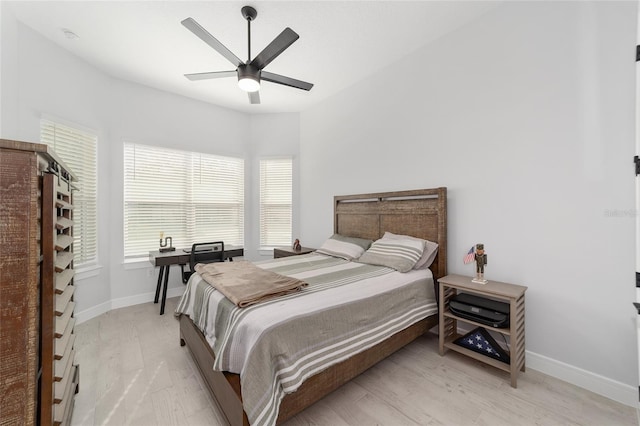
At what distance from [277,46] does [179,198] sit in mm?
2974

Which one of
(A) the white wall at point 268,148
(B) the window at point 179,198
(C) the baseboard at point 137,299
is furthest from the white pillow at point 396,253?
(C) the baseboard at point 137,299

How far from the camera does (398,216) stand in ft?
9.95

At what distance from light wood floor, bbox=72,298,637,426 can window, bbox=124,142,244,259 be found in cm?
179

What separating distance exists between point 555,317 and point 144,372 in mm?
3262

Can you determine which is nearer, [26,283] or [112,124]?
[26,283]

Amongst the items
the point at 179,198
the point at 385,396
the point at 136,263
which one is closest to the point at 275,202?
the point at 179,198

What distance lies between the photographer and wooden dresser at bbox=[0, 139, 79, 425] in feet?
2.84

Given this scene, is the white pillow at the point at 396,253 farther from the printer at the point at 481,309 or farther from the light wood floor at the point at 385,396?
the light wood floor at the point at 385,396

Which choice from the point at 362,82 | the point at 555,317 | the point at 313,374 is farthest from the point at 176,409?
the point at 362,82

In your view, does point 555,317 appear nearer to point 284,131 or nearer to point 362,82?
point 362,82

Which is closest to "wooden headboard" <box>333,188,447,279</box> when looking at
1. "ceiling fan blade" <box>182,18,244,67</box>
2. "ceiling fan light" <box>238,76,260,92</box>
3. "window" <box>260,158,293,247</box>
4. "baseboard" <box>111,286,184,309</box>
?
"window" <box>260,158,293,247</box>

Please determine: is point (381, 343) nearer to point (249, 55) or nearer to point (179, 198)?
point (249, 55)

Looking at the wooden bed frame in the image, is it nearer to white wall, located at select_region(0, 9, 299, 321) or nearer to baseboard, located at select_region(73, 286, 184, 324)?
baseboard, located at select_region(73, 286, 184, 324)

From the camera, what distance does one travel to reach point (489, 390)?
1.83 m
